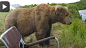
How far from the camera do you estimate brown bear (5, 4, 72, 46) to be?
4086mm

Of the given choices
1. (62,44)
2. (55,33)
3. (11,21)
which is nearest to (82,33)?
(62,44)

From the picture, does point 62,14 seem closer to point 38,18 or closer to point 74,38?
point 38,18

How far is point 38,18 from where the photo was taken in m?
4.09

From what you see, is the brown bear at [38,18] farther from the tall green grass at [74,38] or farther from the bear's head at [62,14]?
the tall green grass at [74,38]

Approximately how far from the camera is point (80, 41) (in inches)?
175

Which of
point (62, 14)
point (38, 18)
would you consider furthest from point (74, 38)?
point (38, 18)

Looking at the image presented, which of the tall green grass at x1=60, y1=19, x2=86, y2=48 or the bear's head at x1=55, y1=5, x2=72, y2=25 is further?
the tall green grass at x1=60, y1=19, x2=86, y2=48

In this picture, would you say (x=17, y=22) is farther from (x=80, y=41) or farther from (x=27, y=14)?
(x=80, y=41)

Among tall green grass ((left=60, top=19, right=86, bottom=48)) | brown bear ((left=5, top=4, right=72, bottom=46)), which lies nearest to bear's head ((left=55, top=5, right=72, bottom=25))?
brown bear ((left=5, top=4, right=72, bottom=46))

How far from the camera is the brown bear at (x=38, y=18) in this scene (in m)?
4.09

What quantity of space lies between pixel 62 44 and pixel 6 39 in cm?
287

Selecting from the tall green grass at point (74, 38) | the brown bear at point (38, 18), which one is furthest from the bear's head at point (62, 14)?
the tall green grass at point (74, 38)

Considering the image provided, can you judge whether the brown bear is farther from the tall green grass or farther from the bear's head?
the tall green grass

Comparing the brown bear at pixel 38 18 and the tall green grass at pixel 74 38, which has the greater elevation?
the brown bear at pixel 38 18
